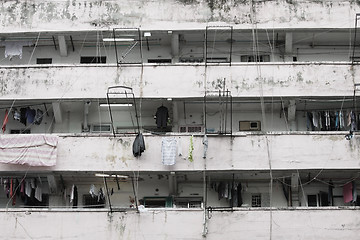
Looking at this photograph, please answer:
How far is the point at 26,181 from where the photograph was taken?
27.9 meters

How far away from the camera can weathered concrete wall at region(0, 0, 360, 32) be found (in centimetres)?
2880

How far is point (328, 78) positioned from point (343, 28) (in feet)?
6.56

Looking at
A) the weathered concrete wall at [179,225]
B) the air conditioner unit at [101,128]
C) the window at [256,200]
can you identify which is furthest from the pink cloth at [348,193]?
the air conditioner unit at [101,128]

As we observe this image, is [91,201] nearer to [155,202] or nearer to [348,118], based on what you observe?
[155,202]

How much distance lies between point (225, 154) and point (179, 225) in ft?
9.38

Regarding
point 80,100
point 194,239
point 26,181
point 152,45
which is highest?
point 152,45

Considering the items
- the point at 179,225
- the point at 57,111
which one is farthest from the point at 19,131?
the point at 179,225

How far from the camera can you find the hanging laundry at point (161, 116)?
2826 cm

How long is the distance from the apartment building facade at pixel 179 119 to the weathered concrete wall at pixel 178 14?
0.04 meters

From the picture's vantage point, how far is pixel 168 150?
88.7 feet

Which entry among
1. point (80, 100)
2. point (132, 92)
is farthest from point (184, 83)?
point (80, 100)

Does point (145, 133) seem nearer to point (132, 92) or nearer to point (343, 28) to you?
point (132, 92)

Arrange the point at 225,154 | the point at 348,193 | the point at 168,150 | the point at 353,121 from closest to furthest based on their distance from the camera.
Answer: the point at 168,150, the point at 225,154, the point at 348,193, the point at 353,121

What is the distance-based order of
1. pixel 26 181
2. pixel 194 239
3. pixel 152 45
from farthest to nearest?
pixel 152 45
pixel 26 181
pixel 194 239
